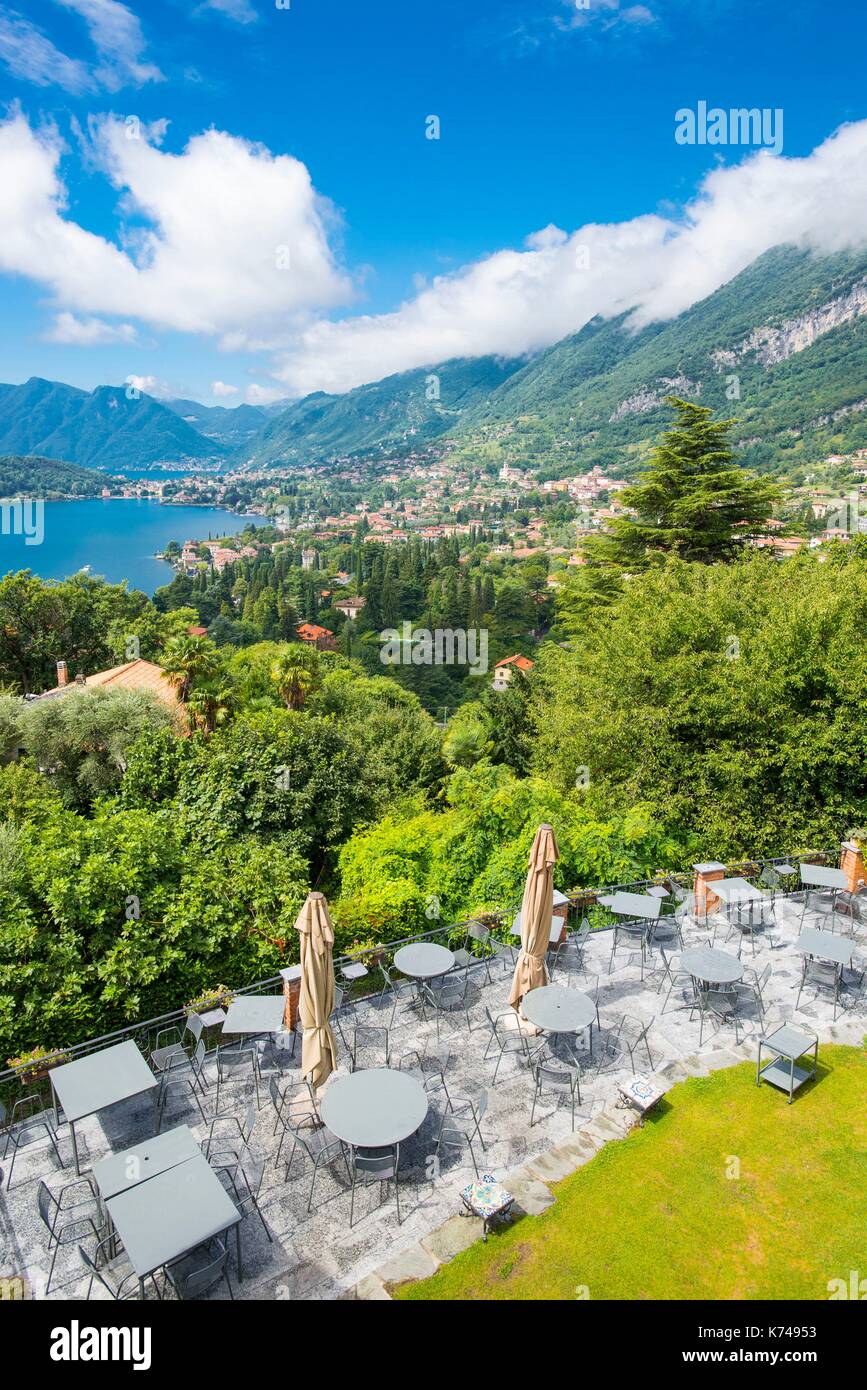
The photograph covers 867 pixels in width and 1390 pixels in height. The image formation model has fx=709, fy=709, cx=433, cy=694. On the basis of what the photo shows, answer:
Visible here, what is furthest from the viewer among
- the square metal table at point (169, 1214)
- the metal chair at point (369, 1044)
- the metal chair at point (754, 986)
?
the metal chair at point (754, 986)

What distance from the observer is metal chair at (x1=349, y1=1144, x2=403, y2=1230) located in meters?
6.48

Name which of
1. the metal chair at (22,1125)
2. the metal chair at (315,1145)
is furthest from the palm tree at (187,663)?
the metal chair at (315,1145)

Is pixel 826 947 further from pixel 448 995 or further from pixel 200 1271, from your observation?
pixel 200 1271

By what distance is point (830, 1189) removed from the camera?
6887mm

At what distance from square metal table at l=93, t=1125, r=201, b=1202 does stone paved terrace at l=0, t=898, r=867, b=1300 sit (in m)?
0.71

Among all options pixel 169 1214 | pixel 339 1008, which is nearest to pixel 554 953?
pixel 339 1008

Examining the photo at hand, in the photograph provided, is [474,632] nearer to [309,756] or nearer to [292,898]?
[309,756]

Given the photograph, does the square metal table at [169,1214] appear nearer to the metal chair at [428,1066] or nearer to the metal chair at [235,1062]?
the metal chair at [235,1062]

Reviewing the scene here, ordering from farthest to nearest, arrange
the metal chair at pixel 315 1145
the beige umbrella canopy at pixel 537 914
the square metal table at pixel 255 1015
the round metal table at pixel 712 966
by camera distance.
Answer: the round metal table at pixel 712 966
the beige umbrella canopy at pixel 537 914
the square metal table at pixel 255 1015
the metal chair at pixel 315 1145

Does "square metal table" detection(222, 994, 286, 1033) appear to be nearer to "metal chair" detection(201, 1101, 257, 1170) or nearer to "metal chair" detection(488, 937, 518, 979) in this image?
"metal chair" detection(201, 1101, 257, 1170)

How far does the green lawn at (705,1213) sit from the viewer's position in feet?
19.3

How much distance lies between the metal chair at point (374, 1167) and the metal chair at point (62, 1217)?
7.32ft
